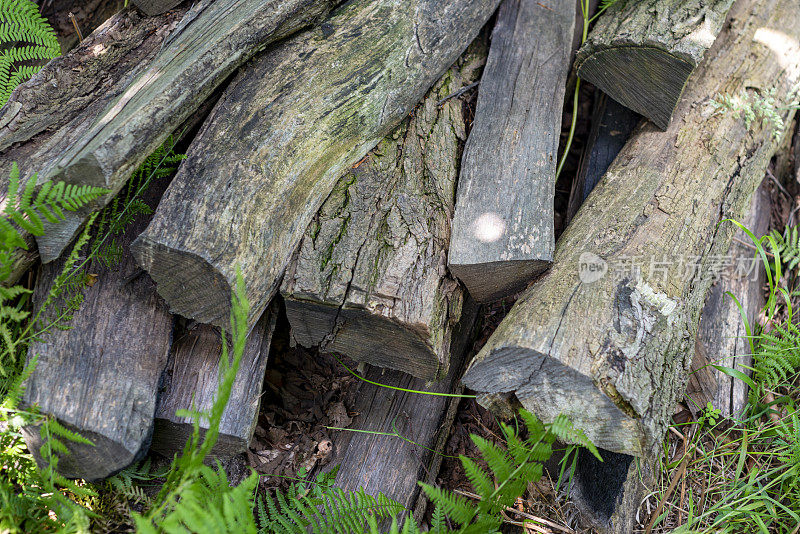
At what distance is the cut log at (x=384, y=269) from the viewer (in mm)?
2156

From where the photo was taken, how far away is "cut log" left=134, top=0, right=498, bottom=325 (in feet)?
6.66

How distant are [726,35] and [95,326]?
3629 millimetres

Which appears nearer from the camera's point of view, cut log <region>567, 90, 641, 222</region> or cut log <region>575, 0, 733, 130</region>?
cut log <region>575, 0, 733, 130</region>

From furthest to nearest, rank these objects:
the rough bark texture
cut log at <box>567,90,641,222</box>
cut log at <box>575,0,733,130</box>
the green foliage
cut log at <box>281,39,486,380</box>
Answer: cut log at <box>567,90,641,222</box> → the green foliage → cut log at <box>575,0,733,130</box> → the rough bark texture → cut log at <box>281,39,486,380</box>

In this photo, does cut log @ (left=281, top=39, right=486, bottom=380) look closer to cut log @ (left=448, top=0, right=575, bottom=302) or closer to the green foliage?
cut log @ (left=448, top=0, right=575, bottom=302)

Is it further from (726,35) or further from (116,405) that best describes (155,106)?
(726,35)

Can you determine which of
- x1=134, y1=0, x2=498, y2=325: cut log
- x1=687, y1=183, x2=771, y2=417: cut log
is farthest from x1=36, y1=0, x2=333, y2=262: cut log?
x1=687, y1=183, x2=771, y2=417: cut log

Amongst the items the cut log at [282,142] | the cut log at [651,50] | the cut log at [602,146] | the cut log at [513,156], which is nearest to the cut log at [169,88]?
the cut log at [282,142]

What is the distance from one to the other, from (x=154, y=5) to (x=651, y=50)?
8.16ft

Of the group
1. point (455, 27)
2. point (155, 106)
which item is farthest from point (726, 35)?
point (155, 106)

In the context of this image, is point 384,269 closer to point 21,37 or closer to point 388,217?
point 388,217

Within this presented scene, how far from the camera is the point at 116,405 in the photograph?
2.05 meters

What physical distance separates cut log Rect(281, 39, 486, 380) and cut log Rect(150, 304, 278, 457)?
22cm

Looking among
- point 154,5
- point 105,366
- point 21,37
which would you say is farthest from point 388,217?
point 21,37
